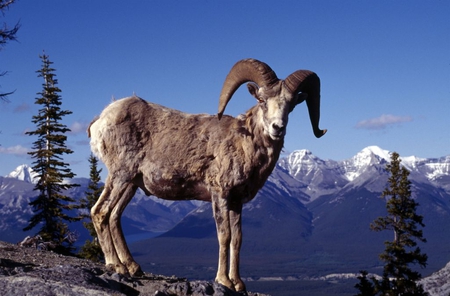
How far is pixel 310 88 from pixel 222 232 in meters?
3.48

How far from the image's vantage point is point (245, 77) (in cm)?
1277

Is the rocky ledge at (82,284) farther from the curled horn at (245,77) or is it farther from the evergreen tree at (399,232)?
the evergreen tree at (399,232)

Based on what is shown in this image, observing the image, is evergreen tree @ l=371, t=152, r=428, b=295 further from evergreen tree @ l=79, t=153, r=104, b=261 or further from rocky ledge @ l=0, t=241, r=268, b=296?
rocky ledge @ l=0, t=241, r=268, b=296

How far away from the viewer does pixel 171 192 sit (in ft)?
42.1

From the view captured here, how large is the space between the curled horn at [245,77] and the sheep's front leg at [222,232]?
5.97ft

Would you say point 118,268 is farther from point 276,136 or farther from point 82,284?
point 276,136

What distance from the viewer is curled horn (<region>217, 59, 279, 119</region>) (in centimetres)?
1238

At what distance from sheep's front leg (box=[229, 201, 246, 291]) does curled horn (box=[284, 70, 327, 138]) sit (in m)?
2.52

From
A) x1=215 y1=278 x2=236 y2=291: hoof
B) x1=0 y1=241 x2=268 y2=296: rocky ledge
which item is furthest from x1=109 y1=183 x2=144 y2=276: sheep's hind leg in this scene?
x1=215 y1=278 x2=236 y2=291: hoof

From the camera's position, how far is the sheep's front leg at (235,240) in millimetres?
12391

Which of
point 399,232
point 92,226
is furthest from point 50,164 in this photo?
point 399,232

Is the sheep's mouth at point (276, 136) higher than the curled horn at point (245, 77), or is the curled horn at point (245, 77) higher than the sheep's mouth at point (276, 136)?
the curled horn at point (245, 77)

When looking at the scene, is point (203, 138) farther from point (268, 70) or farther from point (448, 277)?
point (448, 277)

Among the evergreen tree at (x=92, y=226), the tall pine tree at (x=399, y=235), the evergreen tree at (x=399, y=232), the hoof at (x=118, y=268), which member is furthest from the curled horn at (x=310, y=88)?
the evergreen tree at (x=399, y=232)
